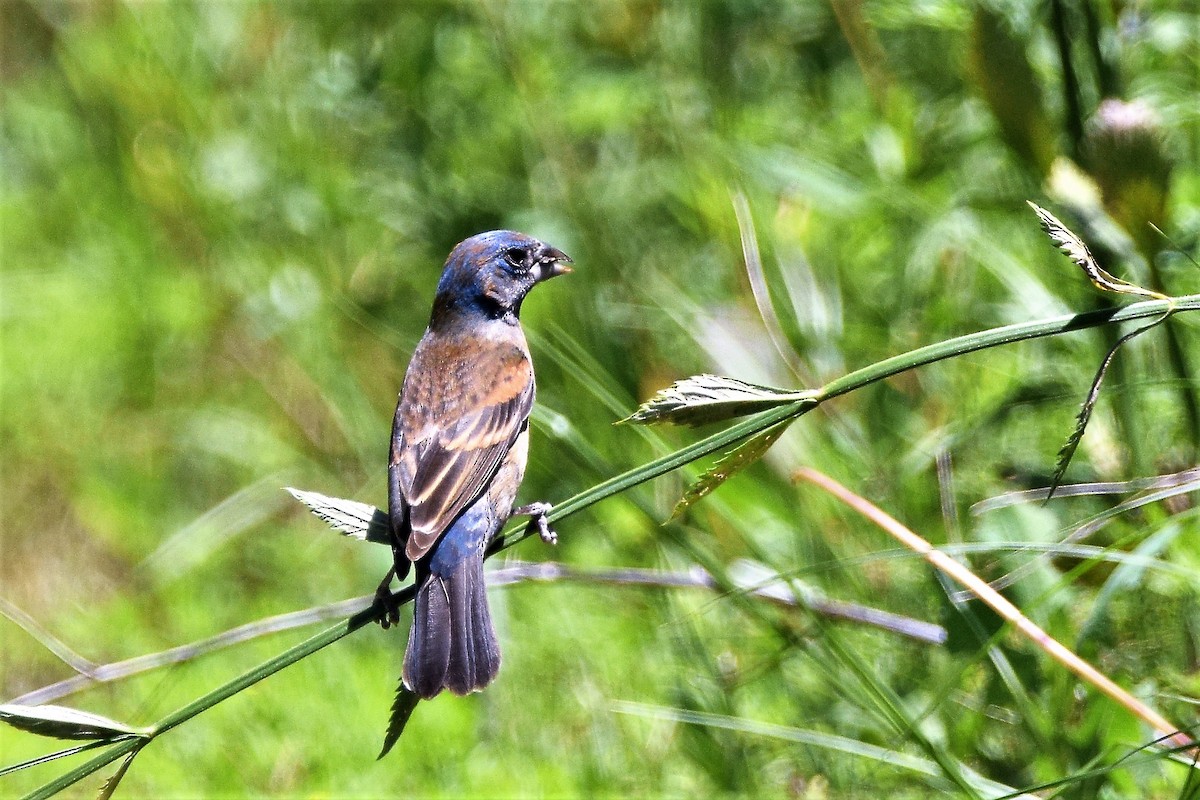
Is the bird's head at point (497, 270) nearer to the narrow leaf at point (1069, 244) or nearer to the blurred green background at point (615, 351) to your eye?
the blurred green background at point (615, 351)

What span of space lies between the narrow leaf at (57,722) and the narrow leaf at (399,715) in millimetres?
333

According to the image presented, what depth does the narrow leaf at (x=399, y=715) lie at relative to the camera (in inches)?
71.6

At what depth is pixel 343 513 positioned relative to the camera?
2076mm

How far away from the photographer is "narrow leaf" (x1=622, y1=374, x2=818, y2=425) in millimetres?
1608

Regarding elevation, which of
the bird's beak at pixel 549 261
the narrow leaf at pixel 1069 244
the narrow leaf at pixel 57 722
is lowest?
the narrow leaf at pixel 57 722

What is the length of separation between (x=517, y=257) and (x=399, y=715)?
1.77 m

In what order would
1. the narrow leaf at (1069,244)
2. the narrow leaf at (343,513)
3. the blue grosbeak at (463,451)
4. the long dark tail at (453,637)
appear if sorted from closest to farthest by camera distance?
the narrow leaf at (1069,244)
the narrow leaf at (343,513)
the long dark tail at (453,637)
the blue grosbeak at (463,451)

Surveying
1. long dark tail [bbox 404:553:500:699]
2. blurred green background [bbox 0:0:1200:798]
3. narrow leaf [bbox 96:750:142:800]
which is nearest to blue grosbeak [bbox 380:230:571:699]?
long dark tail [bbox 404:553:500:699]

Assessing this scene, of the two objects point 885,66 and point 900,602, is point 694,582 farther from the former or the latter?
point 885,66

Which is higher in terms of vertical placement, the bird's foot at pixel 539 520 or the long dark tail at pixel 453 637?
the bird's foot at pixel 539 520

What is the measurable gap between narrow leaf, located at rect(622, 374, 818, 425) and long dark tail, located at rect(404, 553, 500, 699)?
0.95 meters

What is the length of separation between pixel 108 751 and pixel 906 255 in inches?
101

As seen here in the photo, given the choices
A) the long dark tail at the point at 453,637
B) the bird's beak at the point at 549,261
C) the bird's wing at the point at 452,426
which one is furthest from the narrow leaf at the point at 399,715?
the bird's beak at the point at 549,261

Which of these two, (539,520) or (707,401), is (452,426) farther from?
(707,401)
